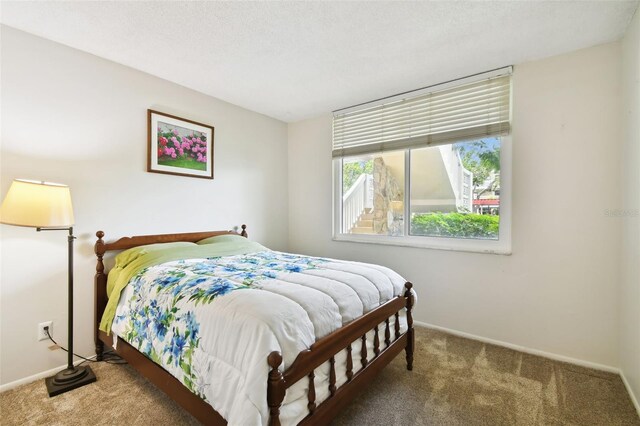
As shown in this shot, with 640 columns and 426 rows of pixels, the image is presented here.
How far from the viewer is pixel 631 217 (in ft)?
6.05

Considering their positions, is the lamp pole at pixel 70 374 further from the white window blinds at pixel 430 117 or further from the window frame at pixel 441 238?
the white window blinds at pixel 430 117

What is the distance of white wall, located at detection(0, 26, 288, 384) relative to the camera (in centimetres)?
195

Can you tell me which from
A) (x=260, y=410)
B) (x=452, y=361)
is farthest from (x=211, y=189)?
(x=452, y=361)

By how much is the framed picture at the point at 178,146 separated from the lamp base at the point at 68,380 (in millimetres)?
1587

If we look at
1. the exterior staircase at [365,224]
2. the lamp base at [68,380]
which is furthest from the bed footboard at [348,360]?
the lamp base at [68,380]

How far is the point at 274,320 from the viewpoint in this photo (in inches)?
48.2

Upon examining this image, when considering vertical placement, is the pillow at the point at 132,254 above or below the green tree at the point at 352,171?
below

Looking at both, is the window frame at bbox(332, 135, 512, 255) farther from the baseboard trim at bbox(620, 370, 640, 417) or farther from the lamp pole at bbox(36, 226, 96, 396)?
the lamp pole at bbox(36, 226, 96, 396)

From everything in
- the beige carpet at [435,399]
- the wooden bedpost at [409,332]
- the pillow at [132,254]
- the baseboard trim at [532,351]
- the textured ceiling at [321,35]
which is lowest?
the beige carpet at [435,399]

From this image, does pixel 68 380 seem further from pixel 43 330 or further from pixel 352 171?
pixel 352 171

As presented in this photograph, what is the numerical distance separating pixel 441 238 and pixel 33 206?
311cm

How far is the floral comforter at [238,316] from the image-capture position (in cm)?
118

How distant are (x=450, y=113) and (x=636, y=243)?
1629 millimetres

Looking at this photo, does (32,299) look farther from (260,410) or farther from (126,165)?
(260,410)
